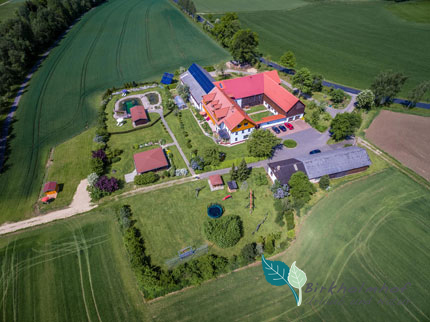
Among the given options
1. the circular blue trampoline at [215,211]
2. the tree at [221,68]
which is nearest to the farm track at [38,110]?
the circular blue trampoline at [215,211]

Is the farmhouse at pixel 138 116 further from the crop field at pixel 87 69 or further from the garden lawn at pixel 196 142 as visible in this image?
the crop field at pixel 87 69

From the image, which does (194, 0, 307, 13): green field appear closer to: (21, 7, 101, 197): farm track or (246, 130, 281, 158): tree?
(21, 7, 101, 197): farm track

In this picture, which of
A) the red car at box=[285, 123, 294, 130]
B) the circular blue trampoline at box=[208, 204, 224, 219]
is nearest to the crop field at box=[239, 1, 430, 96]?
the red car at box=[285, 123, 294, 130]

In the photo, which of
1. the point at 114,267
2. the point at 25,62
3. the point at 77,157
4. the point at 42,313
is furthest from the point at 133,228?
the point at 25,62

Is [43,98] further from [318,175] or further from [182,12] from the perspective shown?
[182,12]

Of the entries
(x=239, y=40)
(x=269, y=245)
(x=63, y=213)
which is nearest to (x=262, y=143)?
(x=269, y=245)
